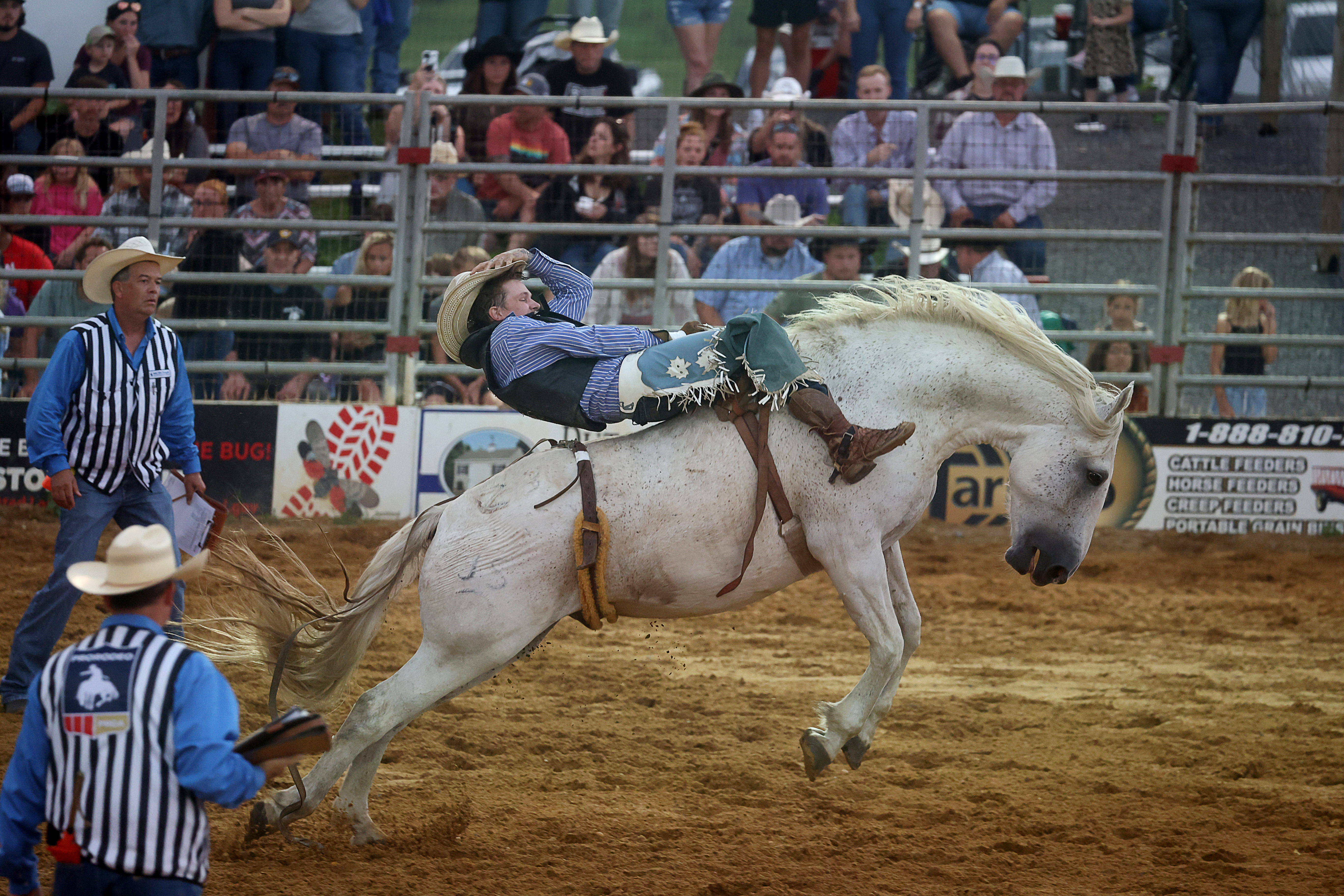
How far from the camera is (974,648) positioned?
7.79m

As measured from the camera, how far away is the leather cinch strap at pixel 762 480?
4.58 metres

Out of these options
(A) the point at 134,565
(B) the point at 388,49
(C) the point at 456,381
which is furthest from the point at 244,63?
(A) the point at 134,565

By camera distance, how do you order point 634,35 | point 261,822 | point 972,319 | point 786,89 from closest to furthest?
1. point 261,822
2. point 972,319
3. point 786,89
4. point 634,35

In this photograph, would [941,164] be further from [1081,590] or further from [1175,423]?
[1081,590]

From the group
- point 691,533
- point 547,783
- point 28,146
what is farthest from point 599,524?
point 28,146

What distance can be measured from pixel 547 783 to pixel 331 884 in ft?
4.24

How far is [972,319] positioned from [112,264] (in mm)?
3610

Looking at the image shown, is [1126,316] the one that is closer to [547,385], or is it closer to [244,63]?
[547,385]

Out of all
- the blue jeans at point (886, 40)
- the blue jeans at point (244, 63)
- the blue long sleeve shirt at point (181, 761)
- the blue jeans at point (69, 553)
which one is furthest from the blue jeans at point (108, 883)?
the blue jeans at point (886, 40)

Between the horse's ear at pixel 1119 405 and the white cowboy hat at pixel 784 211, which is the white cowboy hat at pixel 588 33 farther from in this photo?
the horse's ear at pixel 1119 405

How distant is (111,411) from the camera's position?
218 inches

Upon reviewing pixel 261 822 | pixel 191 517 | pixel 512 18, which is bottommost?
pixel 261 822

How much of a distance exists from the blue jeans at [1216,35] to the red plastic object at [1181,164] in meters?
2.81

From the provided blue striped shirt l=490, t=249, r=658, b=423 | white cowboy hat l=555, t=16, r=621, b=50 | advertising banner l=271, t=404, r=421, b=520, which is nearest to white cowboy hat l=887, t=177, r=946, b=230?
white cowboy hat l=555, t=16, r=621, b=50
